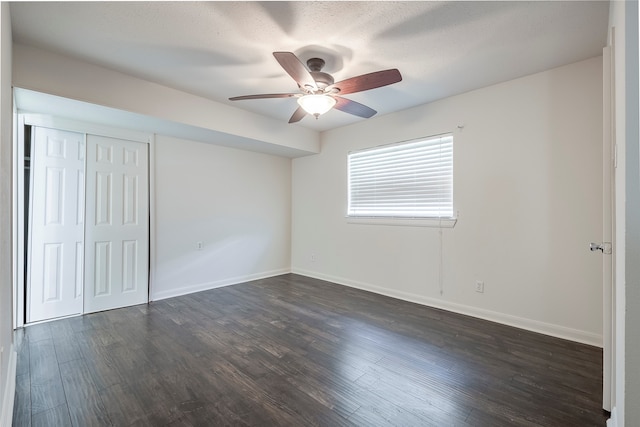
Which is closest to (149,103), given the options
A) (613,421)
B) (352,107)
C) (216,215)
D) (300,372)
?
(216,215)

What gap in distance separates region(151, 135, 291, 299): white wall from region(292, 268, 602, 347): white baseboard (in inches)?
67.2

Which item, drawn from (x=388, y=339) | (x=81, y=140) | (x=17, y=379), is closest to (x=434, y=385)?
(x=388, y=339)

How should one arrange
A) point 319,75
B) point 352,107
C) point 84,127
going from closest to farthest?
point 319,75
point 352,107
point 84,127

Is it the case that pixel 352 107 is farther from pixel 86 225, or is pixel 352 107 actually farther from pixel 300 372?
pixel 86 225

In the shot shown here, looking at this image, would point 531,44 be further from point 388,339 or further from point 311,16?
Answer: point 388,339

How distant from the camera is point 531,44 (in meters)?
2.14

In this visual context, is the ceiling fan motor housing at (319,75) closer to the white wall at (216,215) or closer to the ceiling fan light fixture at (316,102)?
the ceiling fan light fixture at (316,102)

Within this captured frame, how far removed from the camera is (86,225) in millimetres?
3080

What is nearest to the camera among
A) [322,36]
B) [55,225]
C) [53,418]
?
[53,418]

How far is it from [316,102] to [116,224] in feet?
9.31

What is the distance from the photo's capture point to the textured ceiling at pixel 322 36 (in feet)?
5.81

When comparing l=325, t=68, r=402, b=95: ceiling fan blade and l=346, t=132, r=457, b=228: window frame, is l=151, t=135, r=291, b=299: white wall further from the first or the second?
l=325, t=68, r=402, b=95: ceiling fan blade

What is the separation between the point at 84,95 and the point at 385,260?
12.2 ft

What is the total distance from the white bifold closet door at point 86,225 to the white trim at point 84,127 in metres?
0.06
